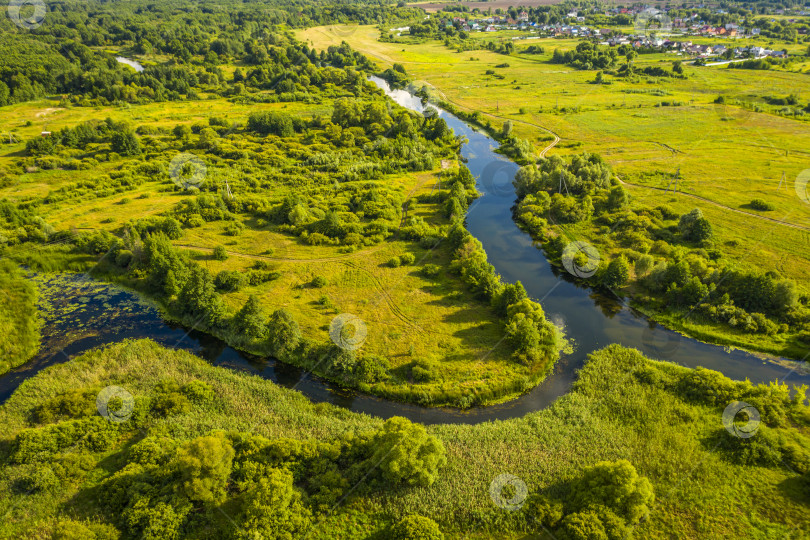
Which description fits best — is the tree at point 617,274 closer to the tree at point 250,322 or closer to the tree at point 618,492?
the tree at point 618,492

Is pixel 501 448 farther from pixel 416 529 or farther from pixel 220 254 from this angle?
pixel 220 254

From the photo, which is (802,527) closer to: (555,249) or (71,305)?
(555,249)

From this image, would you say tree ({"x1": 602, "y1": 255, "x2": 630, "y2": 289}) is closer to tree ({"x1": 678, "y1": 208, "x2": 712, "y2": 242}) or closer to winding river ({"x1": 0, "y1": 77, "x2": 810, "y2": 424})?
winding river ({"x1": 0, "y1": 77, "x2": 810, "y2": 424})

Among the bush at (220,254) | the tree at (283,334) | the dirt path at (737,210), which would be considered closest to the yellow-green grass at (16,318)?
the bush at (220,254)

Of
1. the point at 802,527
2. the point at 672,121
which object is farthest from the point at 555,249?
the point at 672,121

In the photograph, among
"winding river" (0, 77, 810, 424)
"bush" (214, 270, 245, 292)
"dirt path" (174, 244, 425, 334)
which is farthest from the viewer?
"bush" (214, 270, 245, 292)

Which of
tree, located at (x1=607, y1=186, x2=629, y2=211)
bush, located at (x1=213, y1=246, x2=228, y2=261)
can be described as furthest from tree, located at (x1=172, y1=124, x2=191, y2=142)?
tree, located at (x1=607, y1=186, x2=629, y2=211)
